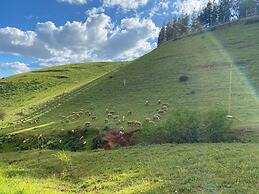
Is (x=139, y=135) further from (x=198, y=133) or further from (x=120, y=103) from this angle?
(x=120, y=103)

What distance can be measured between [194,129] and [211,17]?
411 feet

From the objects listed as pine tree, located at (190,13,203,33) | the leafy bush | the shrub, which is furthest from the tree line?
the leafy bush

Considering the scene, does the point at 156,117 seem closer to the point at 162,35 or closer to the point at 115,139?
the point at 115,139

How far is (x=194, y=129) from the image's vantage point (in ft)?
136

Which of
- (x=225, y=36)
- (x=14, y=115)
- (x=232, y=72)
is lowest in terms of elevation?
(x=14, y=115)

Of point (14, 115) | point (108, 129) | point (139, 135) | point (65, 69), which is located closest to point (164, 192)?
point (139, 135)

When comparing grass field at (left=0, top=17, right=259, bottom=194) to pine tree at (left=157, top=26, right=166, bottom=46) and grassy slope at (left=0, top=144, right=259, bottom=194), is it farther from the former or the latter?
pine tree at (left=157, top=26, right=166, bottom=46)

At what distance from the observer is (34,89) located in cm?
13250

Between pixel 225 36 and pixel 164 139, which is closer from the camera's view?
pixel 164 139

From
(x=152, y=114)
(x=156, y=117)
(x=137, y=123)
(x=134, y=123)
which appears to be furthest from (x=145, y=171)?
(x=152, y=114)

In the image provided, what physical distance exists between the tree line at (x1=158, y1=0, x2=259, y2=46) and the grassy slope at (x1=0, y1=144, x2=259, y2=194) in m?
118

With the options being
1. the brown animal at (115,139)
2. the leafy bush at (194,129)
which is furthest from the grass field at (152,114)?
the brown animal at (115,139)

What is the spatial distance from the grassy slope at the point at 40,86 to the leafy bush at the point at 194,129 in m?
Result: 51.6

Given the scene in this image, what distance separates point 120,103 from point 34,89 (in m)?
69.2
